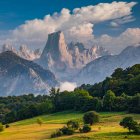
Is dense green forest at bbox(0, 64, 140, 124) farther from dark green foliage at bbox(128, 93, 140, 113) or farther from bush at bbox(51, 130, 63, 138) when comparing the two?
bush at bbox(51, 130, 63, 138)

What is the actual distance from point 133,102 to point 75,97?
3671 cm

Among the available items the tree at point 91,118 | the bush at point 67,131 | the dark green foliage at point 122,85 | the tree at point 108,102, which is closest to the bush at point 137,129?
the bush at point 67,131

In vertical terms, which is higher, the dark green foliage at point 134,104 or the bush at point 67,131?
the dark green foliage at point 134,104

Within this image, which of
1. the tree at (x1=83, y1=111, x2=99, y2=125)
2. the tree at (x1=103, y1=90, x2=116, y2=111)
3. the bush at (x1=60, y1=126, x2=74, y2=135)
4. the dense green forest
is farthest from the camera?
the dense green forest

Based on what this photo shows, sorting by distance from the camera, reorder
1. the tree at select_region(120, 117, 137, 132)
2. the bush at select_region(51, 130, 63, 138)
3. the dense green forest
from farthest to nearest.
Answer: the dense green forest → the bush at select_region(51, 130, 63, 138) → the tree at select_region(120, 117, 137, 132)

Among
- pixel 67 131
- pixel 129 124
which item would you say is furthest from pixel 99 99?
pixel 129 124

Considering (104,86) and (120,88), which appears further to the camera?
(104,86)

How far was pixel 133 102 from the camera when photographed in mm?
123438

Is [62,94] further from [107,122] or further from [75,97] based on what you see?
[107,122]

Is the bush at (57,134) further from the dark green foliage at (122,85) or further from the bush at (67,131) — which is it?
the dark green foliage at (122,85)

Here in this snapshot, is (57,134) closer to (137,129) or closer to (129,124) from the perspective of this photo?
(129,124)

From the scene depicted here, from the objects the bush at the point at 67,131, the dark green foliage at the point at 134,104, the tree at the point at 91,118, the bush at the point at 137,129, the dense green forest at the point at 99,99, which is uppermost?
the dense green forest at the point at 99,99

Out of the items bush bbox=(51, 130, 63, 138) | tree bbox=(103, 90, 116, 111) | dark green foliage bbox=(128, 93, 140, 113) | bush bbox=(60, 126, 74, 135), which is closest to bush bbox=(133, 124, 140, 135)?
bush bbox=(60, 126, 74, 135)

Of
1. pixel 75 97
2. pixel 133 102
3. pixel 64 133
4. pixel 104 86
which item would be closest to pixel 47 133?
pixel 64 133
